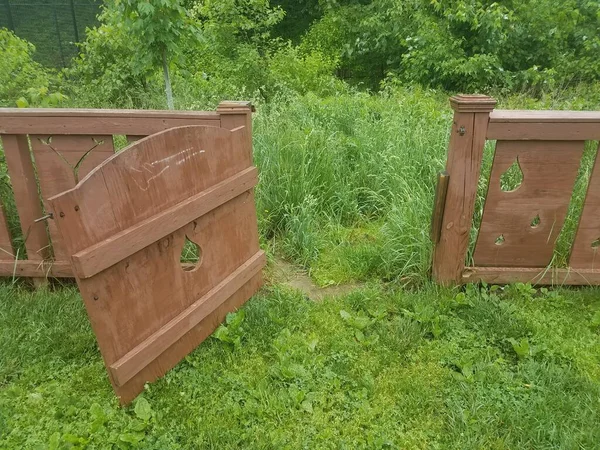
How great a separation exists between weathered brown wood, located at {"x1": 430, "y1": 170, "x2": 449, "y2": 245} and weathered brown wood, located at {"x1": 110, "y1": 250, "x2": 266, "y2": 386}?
122 centimetres

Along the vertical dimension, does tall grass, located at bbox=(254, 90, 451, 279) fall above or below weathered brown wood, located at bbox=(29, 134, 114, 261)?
below

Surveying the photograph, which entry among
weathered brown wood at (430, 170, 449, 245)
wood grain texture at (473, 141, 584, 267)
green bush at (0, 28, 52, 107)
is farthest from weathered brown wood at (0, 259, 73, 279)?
wood grain texture at (473, 141, 584, 267)

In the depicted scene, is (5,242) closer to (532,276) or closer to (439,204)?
(439,204)

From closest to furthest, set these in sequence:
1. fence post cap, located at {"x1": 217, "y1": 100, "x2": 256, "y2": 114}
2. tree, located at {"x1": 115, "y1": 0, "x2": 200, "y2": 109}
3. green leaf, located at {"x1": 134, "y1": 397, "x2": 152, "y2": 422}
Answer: green leaf, located at {"x1": 134, "y1": 397, "x2": 152, "y2": 422} < fence post cap, located at {"x1": 217, "y1": 100, "x2": 256, "y2": 114} < tree, located at {"x1": 115, "y1": 0, "x2": 200, "y2": 109}

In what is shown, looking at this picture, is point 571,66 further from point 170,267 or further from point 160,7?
point 170,267

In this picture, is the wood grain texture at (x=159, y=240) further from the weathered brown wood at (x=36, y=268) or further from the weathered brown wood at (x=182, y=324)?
the weathered brown wood at (x=36, y=268)

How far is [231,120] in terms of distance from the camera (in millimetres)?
2936

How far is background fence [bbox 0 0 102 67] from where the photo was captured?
13.6m

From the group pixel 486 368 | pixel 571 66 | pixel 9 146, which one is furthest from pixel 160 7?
pixel 571 66

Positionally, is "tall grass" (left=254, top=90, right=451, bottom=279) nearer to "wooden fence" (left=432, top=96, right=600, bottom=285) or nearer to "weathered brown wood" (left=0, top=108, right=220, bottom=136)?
"wooden fence" (left=432, top=96, right=600, bottom=285)

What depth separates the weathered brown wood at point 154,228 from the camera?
79.5 inches

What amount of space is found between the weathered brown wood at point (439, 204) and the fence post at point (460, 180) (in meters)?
0.02

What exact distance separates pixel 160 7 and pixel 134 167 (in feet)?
10.7

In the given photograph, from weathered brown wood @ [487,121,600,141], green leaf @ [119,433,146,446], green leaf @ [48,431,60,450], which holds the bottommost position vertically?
green leaf @ [119,433,146,446]
